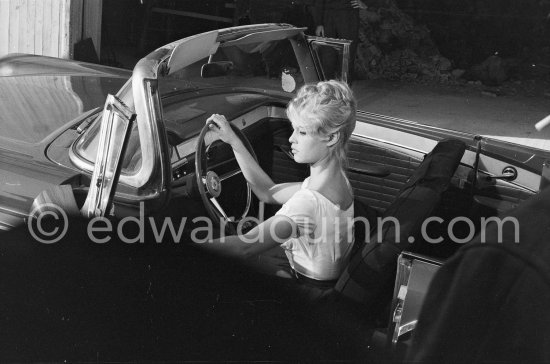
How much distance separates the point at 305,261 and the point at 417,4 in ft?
27.8

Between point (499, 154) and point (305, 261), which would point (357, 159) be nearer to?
point (499, 154)

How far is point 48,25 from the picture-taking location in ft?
24.4

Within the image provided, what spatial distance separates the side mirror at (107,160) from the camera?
216 cm

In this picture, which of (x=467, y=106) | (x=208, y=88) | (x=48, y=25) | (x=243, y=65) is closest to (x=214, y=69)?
(x=243, y=65)

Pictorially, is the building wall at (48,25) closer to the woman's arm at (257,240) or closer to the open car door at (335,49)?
the open car door at (335,49)

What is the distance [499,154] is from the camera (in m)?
3.08

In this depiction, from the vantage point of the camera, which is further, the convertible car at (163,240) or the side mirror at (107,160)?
the side mirror at (107,160)

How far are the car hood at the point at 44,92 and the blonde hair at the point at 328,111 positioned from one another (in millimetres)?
1151

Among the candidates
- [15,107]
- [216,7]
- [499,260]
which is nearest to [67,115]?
[15,107]

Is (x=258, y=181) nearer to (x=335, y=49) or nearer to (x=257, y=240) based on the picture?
(x=257, y=240)

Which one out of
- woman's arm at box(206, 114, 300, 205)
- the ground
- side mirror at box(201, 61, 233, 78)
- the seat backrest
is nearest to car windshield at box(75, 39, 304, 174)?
side mirror at box(201, 61, 233, 78)

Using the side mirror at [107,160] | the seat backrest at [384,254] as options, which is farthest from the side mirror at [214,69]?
the seat backrest at [384,254]

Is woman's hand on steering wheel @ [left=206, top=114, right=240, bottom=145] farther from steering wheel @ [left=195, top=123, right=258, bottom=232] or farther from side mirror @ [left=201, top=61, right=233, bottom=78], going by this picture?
side mirror @ [left=201, top=61, right=233, bottom=78]

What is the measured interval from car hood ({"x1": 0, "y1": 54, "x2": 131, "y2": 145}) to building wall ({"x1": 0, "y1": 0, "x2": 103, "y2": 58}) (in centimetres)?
351
